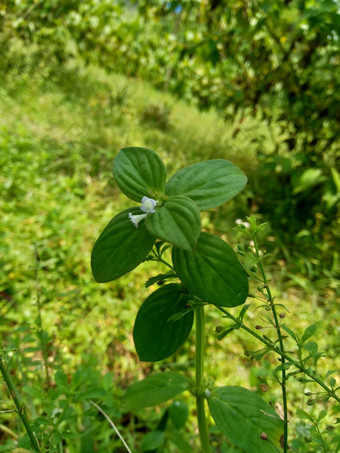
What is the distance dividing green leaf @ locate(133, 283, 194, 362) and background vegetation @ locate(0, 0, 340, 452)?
13 cm

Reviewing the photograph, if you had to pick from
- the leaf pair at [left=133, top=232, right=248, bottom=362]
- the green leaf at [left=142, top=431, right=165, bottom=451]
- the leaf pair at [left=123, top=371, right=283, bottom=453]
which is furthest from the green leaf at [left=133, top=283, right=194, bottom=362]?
the green leaf at [left=142, top=431, right=165, bottom=451]

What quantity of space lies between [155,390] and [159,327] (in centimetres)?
15

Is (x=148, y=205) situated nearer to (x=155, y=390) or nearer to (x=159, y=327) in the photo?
(x=159, y=327)

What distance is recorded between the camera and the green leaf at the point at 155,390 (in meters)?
0.55

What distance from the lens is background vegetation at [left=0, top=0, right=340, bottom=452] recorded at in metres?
0.81

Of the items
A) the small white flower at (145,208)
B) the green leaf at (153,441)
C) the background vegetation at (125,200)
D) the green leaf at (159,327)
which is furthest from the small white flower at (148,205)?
the green leaf at (153,441)

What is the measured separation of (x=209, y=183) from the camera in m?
0.45

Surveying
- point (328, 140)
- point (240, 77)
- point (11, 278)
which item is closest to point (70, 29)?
point (240, 77)

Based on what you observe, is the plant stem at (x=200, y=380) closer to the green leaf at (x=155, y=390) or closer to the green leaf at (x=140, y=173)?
the green leaf at (x=155, y=390)

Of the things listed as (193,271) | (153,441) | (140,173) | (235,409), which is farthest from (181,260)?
(153,441)

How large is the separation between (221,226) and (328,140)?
72 cm

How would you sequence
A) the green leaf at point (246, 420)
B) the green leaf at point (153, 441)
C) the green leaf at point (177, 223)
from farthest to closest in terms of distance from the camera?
1. the green leaf at point (153, 441)
2. the green leaf at point (246, 420)
3. the green leaf at point (177, 223)

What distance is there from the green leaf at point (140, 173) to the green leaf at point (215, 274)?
95mm

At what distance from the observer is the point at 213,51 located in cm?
187
